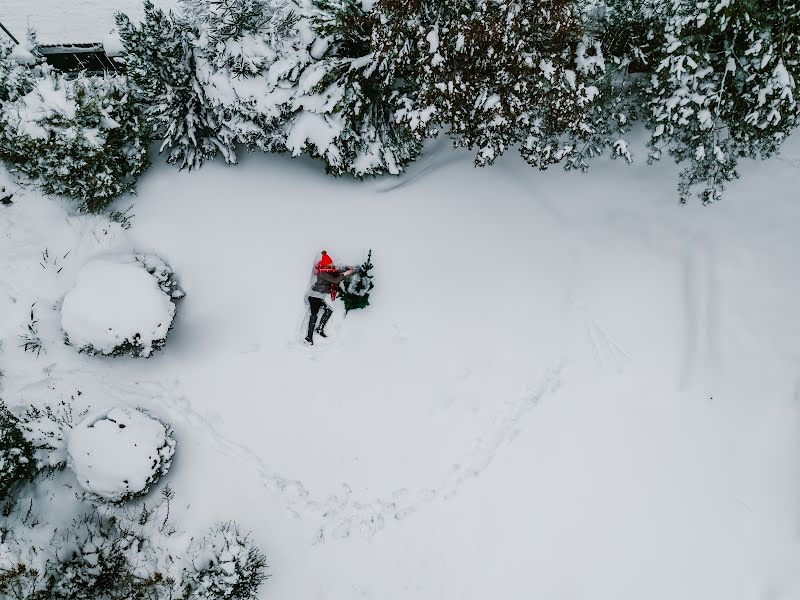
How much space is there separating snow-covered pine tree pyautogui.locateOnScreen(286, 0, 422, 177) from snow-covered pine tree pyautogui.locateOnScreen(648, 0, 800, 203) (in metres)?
3.89

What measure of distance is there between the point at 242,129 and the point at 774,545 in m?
11.0

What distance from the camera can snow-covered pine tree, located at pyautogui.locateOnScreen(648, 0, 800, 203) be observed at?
6.07 meters

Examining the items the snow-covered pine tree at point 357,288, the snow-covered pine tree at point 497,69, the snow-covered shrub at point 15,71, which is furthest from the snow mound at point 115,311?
the snow-covered pine tree at point 497,69

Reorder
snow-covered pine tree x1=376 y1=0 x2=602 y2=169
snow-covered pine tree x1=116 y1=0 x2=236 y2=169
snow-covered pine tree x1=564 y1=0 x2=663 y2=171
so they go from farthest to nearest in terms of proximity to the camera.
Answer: snow-covered pine tree x1=116 y1=0 x2=236 y2=169, snow-covered pine tree x1=564 y1=0 x2=663 y2=171, snow-covered pine tree x1=376 y1=0 x2=602 y2=169

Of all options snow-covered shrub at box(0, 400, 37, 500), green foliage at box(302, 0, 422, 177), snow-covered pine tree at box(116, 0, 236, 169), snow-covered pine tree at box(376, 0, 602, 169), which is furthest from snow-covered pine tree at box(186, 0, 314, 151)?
snow-covered shrub at box(0, 400, 37, 500)

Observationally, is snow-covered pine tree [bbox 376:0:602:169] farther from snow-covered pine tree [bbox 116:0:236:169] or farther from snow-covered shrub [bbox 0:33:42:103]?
snow-covered shrub [bbox 0:33:42:103]

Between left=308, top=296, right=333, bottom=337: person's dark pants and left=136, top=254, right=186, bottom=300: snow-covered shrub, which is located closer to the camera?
left=136, top=254, right=186, bottom=300: snow-covered shrub

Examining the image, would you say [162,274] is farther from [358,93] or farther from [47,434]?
[358,93]

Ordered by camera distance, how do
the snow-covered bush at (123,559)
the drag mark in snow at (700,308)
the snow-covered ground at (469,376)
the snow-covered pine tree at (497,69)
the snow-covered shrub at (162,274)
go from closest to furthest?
the snow-covered pine tree at (497,69) → the snow-covered bush at (123,559) → the snow-covered ground at (469,376) → the snow-covered shrub at (162,274) → the drag mark in snow at (700,308)

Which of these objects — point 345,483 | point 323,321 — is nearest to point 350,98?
point 323,321

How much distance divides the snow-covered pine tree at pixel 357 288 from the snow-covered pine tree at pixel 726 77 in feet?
16.9

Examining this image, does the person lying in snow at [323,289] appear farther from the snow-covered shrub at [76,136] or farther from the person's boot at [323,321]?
the snow-covered shrub at [76,136]

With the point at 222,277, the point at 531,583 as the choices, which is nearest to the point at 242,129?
the point at 222,277

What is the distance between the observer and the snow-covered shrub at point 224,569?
22.0 feet
